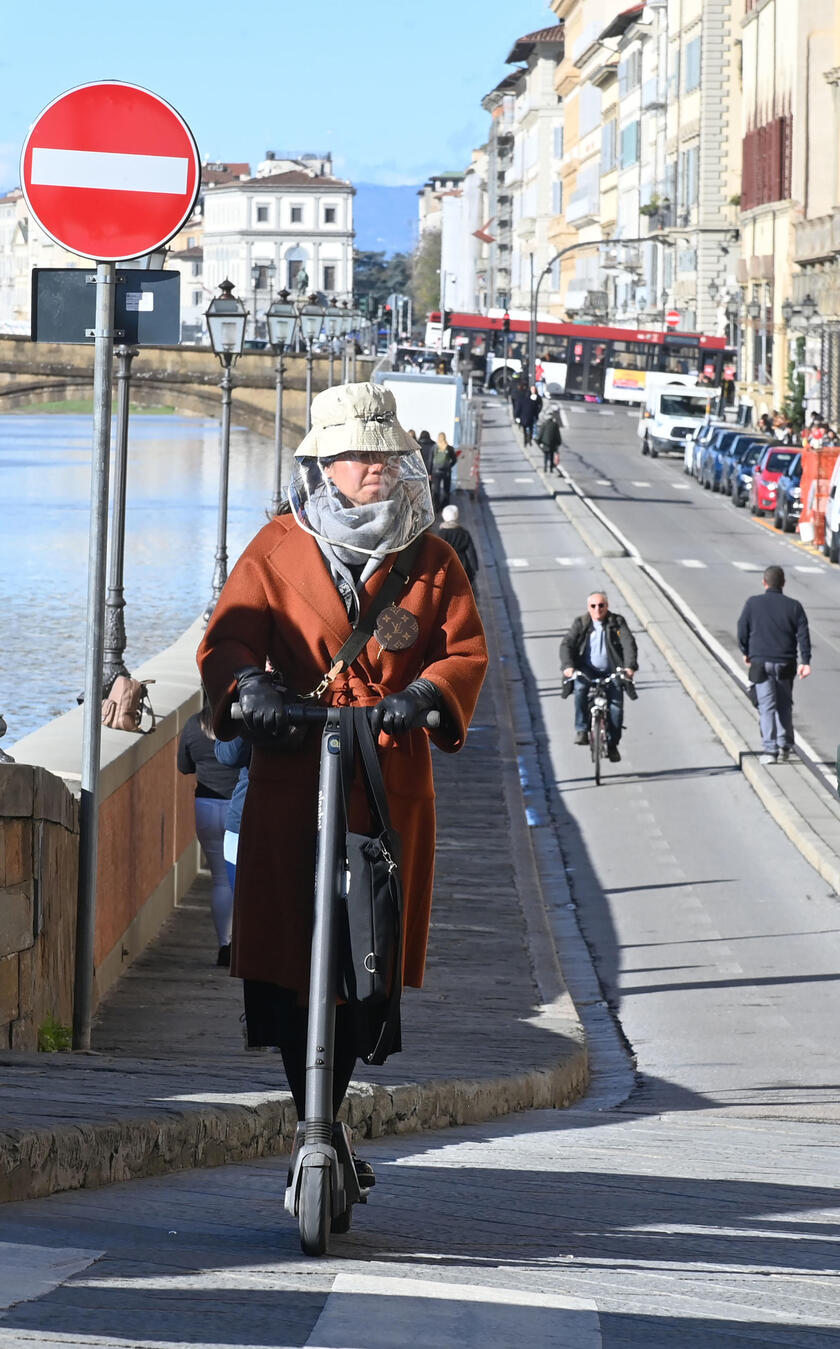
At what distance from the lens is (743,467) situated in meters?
51.5

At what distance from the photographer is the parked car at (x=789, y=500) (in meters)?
45.5

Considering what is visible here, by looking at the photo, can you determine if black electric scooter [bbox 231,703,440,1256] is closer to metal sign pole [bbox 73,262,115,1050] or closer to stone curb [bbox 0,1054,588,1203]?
stone curb [bbox 0,1054,588,1203]

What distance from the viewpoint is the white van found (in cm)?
6675

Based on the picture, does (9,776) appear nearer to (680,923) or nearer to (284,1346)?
(284,1346)

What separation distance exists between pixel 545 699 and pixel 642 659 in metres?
3.13

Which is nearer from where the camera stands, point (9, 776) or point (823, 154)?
point (9, 776)

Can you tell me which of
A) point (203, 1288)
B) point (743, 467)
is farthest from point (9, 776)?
point (743, 467)

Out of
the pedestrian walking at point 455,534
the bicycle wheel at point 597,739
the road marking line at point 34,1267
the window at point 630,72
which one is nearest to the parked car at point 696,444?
the pedestrian walking at point 455,534

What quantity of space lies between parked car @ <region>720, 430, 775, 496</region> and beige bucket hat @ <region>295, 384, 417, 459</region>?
1895 inches

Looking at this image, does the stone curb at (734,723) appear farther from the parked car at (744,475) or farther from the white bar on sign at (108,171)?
the parked car at (744,475)

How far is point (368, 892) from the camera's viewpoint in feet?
14.2

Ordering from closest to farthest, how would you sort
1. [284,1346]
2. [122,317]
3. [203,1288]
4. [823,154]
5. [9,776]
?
[284,1346] < [203,1288] < [9,776] < [122,317] < [823,154]

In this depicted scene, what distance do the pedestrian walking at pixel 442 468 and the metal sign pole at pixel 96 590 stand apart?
31234 millimetres

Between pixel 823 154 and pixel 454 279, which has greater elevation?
pixel 454 279
